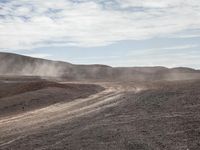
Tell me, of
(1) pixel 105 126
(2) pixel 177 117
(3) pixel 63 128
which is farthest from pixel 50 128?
(2) pixel 177 117

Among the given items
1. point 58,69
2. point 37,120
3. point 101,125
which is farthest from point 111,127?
point 58,69

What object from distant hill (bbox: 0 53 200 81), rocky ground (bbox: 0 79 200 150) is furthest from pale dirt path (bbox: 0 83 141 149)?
distant hill (bbox: 0 53 200 81)

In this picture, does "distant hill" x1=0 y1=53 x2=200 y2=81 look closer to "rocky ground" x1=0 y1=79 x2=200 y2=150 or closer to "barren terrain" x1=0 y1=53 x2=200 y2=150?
"barren terrain" x1=0 y1=53 x2=200 y2=150

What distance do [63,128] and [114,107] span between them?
18.3 feet

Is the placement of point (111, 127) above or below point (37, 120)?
above

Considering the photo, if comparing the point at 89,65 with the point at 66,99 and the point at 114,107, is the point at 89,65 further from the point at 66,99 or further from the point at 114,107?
the point at 114,107

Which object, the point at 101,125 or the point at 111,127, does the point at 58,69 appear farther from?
the point at 111,127

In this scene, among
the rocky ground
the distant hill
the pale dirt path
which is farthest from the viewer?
the distant hill

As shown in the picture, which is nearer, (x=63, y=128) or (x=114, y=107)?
(x=63, y=128)

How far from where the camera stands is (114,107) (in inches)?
890

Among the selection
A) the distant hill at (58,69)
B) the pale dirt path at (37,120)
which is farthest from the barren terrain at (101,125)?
the distant hill at (58,69)

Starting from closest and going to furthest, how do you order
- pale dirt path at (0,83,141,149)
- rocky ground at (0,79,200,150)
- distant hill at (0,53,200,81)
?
rocky ground at (0,79,200,150)
pale dirt path at (0,83,141,149)
distant hill at (0,53,200,81)

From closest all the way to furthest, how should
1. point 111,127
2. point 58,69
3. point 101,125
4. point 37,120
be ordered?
point 111,127, point 101,125, point 37,120, point 58,69

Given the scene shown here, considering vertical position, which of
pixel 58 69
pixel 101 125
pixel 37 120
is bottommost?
pixel 37 120
